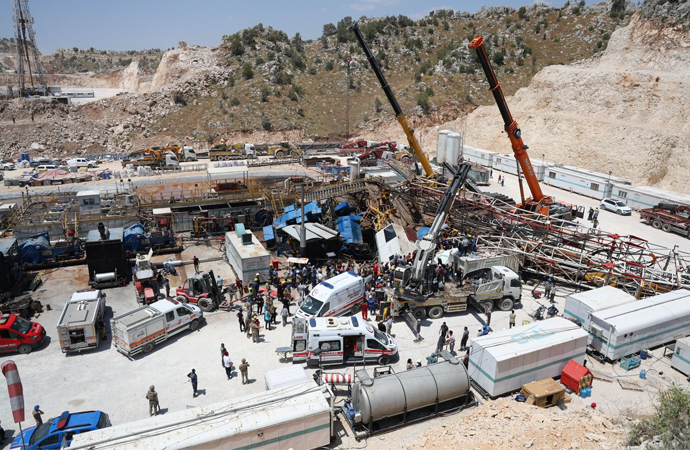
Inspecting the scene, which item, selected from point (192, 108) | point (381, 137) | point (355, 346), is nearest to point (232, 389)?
point (355, 346)

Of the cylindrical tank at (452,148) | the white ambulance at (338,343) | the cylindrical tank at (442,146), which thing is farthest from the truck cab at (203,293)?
the cylindrical tank at (442,146)

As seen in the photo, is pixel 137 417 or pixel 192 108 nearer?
pixel 137 417

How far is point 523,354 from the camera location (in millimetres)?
14523

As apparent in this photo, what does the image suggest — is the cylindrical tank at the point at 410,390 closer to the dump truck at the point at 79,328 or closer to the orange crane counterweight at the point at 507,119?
the dump truck at the point at 79,328

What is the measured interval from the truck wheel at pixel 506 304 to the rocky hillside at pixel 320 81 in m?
49.0

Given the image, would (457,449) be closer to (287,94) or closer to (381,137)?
(381,137)

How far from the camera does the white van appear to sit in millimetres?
18906

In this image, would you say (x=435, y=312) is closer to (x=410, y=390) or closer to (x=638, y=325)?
(x=410, y=390)

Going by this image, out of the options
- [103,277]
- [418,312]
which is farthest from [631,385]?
[103,277]

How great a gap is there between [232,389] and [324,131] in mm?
57110

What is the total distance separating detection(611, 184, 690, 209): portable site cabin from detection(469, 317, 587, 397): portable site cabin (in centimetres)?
2518

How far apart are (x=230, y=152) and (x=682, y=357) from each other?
158ft

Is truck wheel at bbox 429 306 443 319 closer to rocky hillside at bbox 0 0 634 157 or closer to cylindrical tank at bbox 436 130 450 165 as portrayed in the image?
cylindrical tank at bbox 436 130 450 165

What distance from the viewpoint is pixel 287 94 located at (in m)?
71.8
